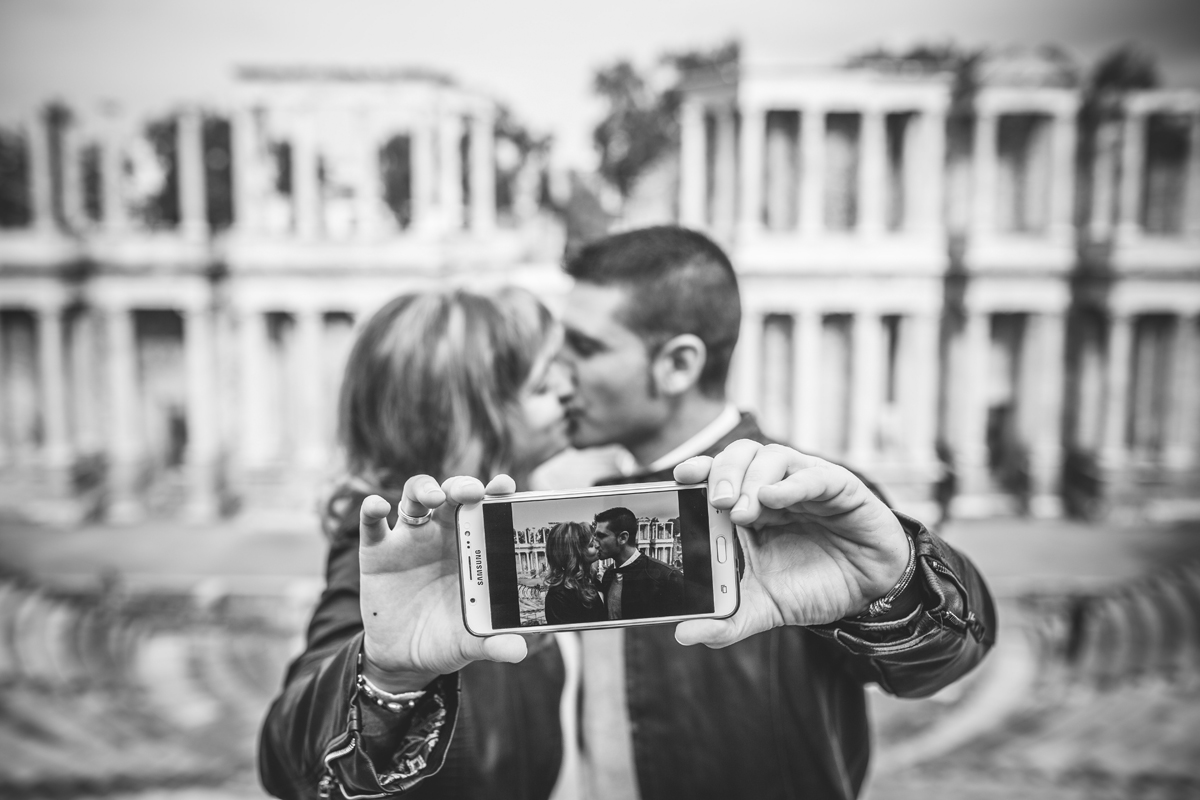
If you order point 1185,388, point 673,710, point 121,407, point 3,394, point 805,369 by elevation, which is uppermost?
point 805,369

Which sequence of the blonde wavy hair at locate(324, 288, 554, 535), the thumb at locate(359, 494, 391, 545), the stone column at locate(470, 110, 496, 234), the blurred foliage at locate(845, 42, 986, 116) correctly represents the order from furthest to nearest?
the stone column at locate(470, 110, 496, 234), the blurred foliage at locate(845, 42, 986, 116), the blonde wavy hair at locate(324, 288, 554, 535), the thumb at locate(359, 494, 391, 545)

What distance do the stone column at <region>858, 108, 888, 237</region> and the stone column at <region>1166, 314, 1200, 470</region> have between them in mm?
7865

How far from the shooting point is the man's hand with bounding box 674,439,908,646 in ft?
5.77

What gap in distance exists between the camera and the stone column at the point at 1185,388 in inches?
786

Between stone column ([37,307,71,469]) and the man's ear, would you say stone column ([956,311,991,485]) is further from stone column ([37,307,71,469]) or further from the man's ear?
stone column ([37,307,71,469])

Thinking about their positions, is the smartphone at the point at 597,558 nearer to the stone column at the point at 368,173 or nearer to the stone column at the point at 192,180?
the stone column at the point at 368,173

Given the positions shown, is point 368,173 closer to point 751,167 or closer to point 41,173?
point 41,173

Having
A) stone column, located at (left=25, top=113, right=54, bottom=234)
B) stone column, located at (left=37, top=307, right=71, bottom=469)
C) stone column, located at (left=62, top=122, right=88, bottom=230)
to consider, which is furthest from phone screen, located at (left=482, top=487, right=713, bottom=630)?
stone column, located at (left=62, top=122, right=88, bottom=230)

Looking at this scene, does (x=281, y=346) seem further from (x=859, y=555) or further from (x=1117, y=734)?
(x=859, y=555)

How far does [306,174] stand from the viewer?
20875 mm

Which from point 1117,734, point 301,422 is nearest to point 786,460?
point 1117,734

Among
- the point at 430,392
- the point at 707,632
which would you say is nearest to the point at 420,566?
the point at 707,632

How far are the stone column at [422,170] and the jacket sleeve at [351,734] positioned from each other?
64.7 feet

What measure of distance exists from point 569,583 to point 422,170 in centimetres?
2049
